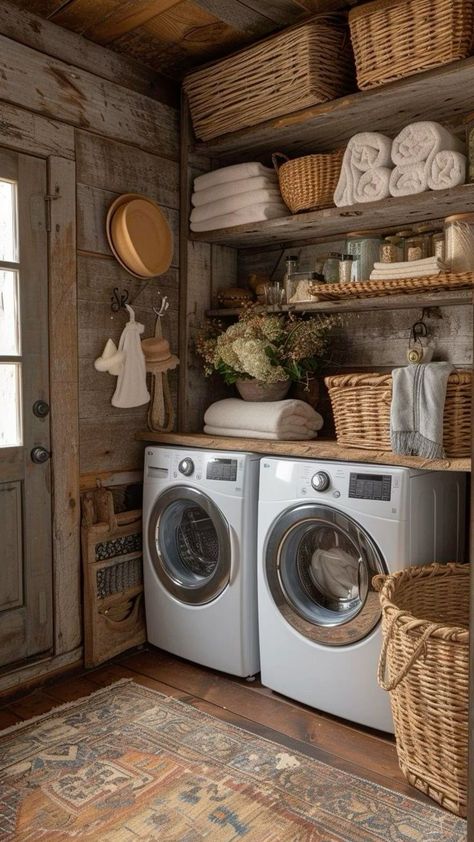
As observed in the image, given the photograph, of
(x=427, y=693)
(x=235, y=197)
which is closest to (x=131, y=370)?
(x=235, y=197)

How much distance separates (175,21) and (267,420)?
1540 millimetres

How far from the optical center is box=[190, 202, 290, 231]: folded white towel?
9.11 feet

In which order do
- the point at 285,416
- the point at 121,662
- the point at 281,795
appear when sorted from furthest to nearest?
the point at 121,662
the point at 285,416
the point at 281,795

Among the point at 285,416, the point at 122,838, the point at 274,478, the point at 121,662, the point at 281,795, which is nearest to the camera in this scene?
the point at 122,838

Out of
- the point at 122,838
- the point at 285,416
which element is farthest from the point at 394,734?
the point at 285,416

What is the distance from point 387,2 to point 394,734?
7.78 feet

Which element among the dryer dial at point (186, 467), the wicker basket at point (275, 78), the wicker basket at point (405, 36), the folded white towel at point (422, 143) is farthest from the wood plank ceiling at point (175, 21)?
the dryer dial at point (186, 467)

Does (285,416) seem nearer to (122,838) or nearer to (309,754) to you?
(309,754)

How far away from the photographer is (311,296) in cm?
274

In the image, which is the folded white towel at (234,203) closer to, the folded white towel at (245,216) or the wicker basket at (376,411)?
the folded white towel at (245,216)

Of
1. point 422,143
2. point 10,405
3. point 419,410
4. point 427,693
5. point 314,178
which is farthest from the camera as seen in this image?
point 314,178

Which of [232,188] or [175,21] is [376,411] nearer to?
[232,188]

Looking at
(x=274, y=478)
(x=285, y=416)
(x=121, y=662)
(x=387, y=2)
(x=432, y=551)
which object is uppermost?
(x=387, y=2)

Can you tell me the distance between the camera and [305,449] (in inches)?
94.7
